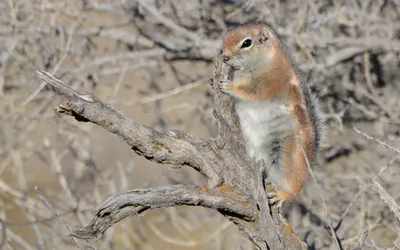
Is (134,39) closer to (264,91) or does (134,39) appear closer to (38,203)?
(38,203)

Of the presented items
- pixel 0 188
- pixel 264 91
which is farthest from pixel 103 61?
pixel 264 91

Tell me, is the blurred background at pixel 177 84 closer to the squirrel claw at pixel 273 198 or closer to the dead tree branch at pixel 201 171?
the squirrel claw at pixel 273 198

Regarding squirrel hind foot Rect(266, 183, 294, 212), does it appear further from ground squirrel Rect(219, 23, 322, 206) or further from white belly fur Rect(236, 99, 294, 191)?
white belly fur Rect(236, 99, 294, 191)

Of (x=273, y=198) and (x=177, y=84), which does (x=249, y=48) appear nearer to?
(x=273, y=198)

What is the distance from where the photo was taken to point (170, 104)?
748cm

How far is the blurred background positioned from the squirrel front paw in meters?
2.28

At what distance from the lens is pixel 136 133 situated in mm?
3453

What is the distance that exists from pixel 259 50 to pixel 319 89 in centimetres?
277

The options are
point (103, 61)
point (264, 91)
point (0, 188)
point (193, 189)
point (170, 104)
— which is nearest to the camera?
point (193, 189)

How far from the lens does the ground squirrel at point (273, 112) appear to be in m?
4.04

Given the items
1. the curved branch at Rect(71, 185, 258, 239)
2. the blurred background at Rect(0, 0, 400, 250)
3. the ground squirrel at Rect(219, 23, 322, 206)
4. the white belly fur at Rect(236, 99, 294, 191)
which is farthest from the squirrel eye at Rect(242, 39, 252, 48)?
the blurred background at Rect(0, 0, 400, 250)

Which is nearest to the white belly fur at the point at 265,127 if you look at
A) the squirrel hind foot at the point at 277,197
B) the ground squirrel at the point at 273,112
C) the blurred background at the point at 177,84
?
the ground squirrel at the point at 273,112

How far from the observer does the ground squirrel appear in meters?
4.04

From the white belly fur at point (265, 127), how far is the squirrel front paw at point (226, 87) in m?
0.14
